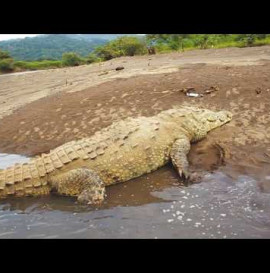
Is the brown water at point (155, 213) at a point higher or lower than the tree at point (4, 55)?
higher

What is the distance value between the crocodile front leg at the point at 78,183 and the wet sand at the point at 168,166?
0.19 m

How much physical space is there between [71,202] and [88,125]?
4230 mm

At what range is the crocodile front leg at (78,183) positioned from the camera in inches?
272

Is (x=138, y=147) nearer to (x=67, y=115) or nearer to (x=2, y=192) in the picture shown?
(x=2, y=192)

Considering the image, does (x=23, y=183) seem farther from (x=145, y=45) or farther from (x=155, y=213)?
(x=145, y=45)

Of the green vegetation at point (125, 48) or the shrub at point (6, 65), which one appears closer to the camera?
the green vegetation at point (125, 48)

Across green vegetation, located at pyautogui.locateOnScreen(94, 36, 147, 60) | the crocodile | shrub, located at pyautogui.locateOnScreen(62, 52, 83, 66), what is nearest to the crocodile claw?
the crocodile

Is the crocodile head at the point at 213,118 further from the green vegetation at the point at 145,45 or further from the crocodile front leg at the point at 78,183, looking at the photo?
the green vegetation at the point at 145,45

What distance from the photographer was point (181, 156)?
7762 millimetres

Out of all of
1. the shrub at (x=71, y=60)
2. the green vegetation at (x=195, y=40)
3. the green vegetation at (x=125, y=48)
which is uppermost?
the green vegetation at (x=195, y=40)

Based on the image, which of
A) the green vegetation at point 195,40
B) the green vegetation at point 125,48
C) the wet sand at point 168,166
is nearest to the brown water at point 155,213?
the wet sand at point 168,166

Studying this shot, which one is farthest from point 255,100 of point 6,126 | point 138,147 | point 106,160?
point 6,126

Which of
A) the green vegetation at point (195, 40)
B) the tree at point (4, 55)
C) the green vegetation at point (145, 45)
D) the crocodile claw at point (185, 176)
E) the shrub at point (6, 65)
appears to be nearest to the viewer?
the crocodile claw at point (185, 176)

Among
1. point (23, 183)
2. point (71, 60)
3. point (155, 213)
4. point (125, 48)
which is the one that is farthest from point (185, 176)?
point (71, 60)
